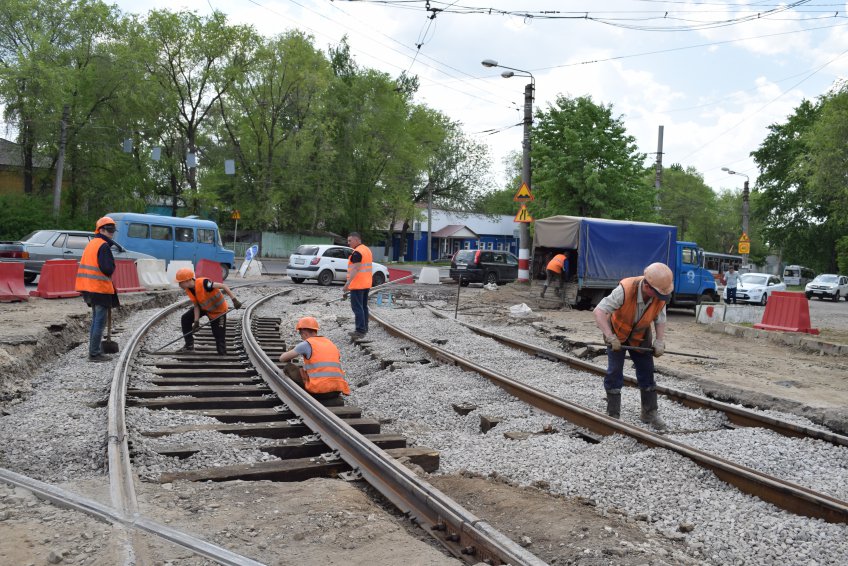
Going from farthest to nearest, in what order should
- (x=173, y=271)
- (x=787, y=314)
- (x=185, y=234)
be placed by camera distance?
(x=185, y=234) < (x=173, y=271) < (x=787, y=314)

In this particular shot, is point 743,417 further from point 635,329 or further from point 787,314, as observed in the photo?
point 787,314

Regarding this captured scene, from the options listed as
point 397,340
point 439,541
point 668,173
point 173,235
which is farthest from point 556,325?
point 668,173

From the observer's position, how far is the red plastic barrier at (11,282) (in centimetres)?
1445

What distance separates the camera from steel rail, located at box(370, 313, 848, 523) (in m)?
4.07

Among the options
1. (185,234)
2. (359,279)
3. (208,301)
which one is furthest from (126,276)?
(208,301)

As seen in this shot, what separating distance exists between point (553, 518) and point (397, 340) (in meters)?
7.47

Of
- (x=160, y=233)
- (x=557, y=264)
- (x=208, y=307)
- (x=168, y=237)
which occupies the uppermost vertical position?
(x=160, y=233)

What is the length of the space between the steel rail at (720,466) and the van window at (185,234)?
1797 centimetres

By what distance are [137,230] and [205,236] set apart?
2.36 metres

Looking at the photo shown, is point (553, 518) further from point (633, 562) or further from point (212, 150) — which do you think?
point (212, 150)

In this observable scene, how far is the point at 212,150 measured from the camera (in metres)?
47.7

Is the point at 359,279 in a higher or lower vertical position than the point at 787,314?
higher

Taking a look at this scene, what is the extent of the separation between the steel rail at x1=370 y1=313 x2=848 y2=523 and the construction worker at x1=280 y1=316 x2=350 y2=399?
1911mm

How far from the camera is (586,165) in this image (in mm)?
30625
